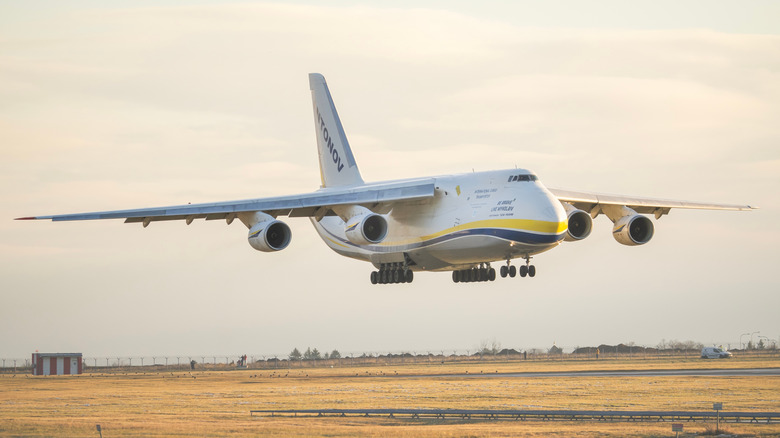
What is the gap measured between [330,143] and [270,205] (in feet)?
32.7

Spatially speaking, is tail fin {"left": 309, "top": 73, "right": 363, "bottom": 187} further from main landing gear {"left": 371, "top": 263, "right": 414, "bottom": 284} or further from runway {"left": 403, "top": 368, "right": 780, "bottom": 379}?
runway {"left": 403, "top": 368, "right": 780, "bottom": 379}

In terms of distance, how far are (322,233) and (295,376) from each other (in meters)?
12.3

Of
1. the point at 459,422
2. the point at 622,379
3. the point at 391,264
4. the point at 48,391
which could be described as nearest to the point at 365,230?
the point at 391,264

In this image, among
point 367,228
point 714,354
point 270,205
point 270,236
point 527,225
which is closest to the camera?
point 527,225

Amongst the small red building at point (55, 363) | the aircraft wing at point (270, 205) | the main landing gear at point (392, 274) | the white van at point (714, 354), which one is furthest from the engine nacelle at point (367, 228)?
the white van at point (714, 354)

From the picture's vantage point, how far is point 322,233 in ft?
162

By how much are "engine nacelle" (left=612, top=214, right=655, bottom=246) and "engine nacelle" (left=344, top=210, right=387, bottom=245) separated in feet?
33.1

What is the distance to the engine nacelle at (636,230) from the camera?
43.8 metres

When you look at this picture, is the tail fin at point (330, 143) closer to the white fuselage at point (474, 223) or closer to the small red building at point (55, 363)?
the white fuselage at point (474, 223)

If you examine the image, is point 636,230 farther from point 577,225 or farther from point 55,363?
point 55,363

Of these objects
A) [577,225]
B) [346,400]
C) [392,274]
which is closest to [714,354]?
[577,225]

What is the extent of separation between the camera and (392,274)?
44.7m

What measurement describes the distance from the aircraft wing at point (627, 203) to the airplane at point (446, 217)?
4 cm

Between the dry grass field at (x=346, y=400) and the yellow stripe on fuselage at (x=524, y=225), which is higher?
the yellow stripe on fuselage at (x=524, y=225)
